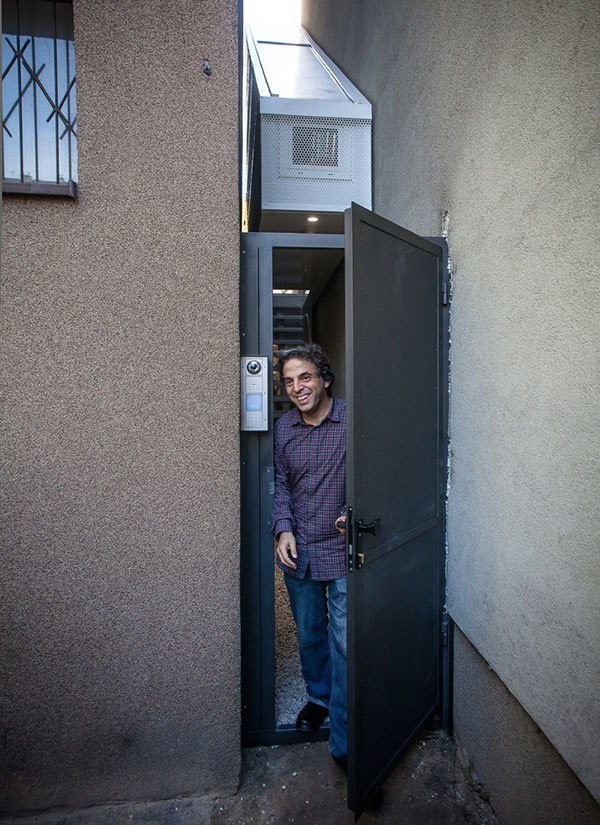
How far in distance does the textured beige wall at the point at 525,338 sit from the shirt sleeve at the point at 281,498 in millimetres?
750

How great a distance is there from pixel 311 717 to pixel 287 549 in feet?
3.01

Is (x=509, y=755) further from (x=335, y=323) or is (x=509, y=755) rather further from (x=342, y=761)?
(x=335, y=323)

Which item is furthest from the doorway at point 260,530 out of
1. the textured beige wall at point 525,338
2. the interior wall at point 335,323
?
the interior wall at point 335,323

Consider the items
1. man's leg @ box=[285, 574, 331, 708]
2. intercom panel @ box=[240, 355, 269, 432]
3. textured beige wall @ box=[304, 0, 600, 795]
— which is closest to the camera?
textured beige wall @ box=[304, 0, 600, 795]

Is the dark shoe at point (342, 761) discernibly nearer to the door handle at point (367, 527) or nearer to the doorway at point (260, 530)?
the doorway at point (260, 530)

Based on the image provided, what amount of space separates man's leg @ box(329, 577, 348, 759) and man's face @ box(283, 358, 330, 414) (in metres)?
0.81

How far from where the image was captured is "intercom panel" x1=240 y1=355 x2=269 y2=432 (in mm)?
2332

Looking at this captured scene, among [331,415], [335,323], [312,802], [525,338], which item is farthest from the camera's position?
[335,323]

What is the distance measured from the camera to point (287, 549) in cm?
235

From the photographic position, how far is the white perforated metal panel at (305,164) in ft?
11.8

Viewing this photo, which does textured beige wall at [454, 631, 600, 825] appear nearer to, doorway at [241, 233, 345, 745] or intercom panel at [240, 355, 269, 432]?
doorway at [241, 233, 345, 745]

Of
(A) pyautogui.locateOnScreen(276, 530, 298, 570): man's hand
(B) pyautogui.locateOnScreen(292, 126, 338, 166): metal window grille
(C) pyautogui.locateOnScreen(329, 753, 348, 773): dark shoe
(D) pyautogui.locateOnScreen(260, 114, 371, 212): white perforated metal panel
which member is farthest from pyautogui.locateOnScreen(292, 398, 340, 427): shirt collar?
(B) pyautogui.locateOnScreen(292, 126, 338, 166): metal window grille

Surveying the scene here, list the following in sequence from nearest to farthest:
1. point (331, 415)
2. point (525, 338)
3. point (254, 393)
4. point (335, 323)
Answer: point (525, 338)
point (254, 393)
point (331, 415)
point (335, 323)

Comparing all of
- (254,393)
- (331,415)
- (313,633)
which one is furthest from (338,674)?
(254,393)
